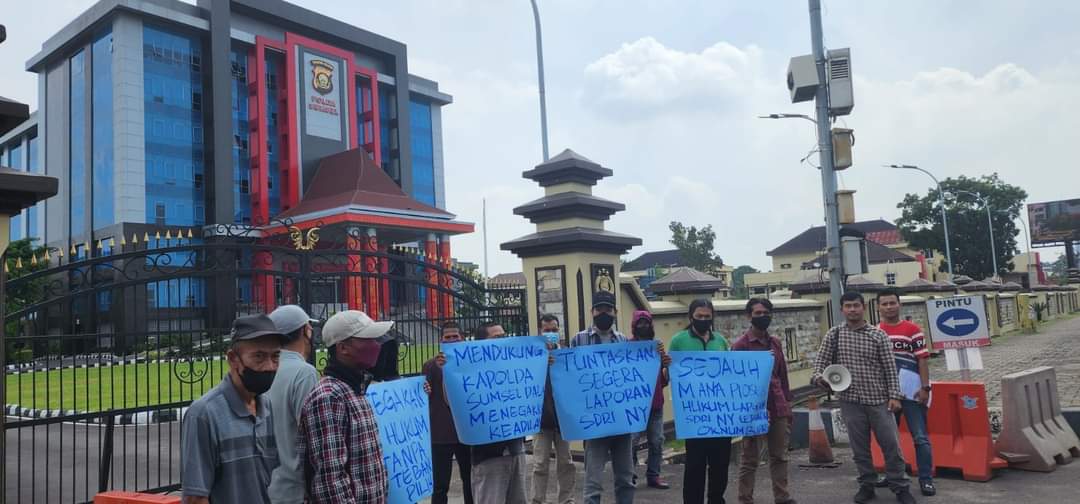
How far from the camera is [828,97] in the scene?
9.61m

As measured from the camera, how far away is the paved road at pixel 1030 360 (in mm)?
13602

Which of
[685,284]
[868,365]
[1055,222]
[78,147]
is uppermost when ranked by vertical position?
[78,147]

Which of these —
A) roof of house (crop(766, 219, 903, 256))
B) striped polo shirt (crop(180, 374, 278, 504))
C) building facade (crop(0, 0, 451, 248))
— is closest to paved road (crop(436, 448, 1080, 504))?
striped polo shirt (crop(180, 374, 278, 504))

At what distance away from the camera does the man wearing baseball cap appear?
3192mm

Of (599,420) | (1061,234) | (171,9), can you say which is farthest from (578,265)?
(1061,234)

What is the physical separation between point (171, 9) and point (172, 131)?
6132 millimetres

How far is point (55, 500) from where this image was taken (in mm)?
8031

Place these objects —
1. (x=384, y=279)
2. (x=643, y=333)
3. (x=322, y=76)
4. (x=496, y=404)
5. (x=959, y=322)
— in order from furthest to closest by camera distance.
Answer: (x=322, y=76) → (x=384, y=279) → (x=959, y=322) → (x=643, y=333) → (x=496, y=404)

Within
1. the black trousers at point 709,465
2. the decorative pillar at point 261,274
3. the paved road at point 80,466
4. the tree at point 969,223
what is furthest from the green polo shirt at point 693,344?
the tree at point 969,223

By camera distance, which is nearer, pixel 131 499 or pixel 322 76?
pixel 131 499

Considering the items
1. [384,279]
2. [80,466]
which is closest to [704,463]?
[384,279]

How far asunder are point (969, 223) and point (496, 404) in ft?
215

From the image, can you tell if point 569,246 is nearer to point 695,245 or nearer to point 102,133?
point 102,133

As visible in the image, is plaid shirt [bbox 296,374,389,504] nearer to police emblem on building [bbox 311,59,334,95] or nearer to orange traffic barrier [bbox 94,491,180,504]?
orange traffic barrier [bbox 94,491,180,504]
